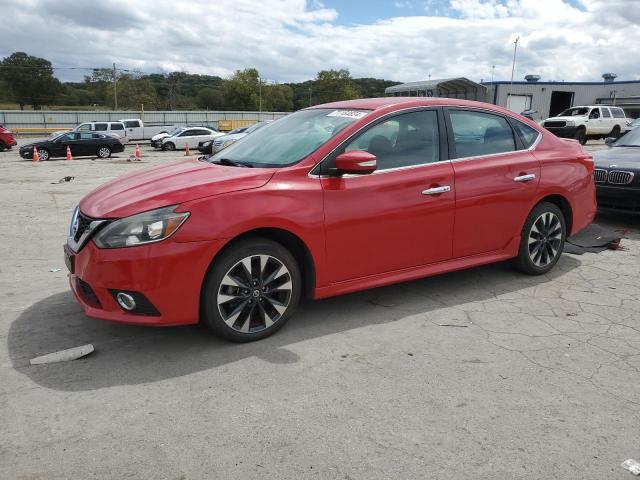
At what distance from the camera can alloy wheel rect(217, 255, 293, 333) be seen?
3.49 metres

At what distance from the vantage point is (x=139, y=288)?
10.6 ft

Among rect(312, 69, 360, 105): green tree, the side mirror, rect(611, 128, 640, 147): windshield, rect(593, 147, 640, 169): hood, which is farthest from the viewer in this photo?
rect(312, 69, 360, 105): green tree

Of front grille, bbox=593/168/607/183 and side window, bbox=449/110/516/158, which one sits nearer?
side window, bbox=449/110/516/158

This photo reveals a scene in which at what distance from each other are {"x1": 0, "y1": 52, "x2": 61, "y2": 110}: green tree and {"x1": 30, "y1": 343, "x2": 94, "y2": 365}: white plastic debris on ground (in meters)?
70.9

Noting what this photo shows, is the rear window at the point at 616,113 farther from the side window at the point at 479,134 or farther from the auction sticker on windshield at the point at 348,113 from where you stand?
the auction sticker on windshield at the point at 348,113

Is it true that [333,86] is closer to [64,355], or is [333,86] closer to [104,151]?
[104,151]

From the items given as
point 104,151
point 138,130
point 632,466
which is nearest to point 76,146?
point 104,151

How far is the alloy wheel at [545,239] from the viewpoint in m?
4.98

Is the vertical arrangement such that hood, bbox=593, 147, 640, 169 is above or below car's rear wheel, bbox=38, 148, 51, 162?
above

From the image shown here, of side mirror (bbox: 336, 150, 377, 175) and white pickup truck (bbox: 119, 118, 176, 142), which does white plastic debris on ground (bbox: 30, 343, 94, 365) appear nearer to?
side mirror (bbox: 336, 150, 377, 175)

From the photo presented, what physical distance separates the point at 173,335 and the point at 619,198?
249 inches

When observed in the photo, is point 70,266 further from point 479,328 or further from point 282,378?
point 479,328

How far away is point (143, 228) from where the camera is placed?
325 cm

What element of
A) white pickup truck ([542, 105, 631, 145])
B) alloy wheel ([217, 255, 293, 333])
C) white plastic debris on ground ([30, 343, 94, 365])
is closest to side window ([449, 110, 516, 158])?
alloy wheel ([217, 255, 293, 333])
